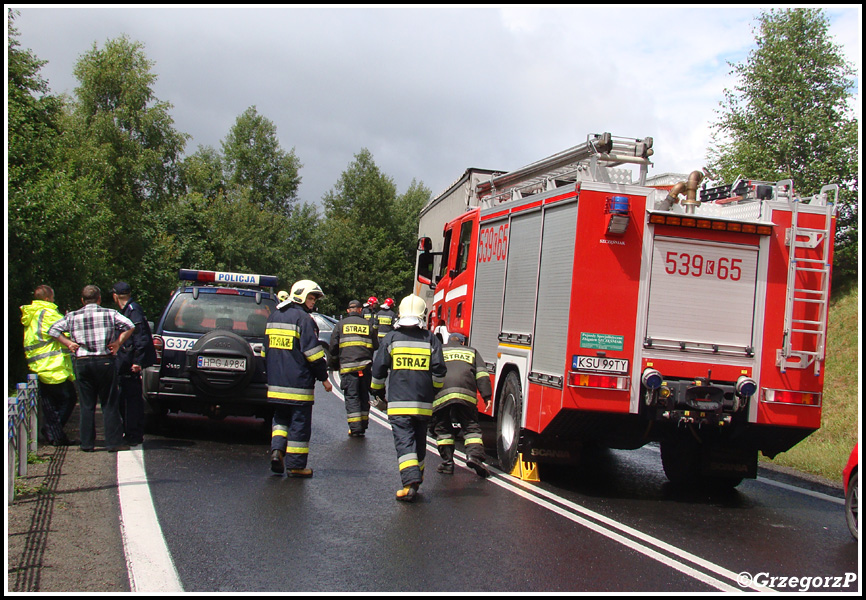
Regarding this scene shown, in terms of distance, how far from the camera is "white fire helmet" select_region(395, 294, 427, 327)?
8.19 metres

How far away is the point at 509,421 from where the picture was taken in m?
9.55

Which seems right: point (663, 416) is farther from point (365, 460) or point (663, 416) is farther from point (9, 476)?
point (9, 476)

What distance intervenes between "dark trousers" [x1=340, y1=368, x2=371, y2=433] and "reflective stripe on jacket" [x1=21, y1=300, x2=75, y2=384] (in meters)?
3.61

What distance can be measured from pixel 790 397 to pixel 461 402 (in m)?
3.36

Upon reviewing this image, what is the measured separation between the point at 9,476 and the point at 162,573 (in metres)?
2.44

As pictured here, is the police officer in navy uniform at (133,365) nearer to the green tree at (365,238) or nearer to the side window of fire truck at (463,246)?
the side window of fire truck at (463,246)

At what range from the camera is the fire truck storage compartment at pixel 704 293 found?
809 cm

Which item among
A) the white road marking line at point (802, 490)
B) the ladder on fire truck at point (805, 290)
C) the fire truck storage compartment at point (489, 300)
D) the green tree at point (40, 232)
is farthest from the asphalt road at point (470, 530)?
the green tree at point (40, 232)

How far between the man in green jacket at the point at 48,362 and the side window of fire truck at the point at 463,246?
540 centimetres

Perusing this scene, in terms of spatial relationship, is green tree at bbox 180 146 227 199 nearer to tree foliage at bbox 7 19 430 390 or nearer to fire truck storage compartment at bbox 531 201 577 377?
tree foliage at bbox 7 19 430 390

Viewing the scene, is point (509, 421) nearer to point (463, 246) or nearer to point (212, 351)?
point (463, 246)

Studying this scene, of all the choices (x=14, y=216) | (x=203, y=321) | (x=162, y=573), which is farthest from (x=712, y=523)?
(x=14, y=216)

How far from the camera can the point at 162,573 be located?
5074mm

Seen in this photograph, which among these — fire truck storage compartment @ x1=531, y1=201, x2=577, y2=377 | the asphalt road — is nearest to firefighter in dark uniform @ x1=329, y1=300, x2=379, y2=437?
the asphalt road
